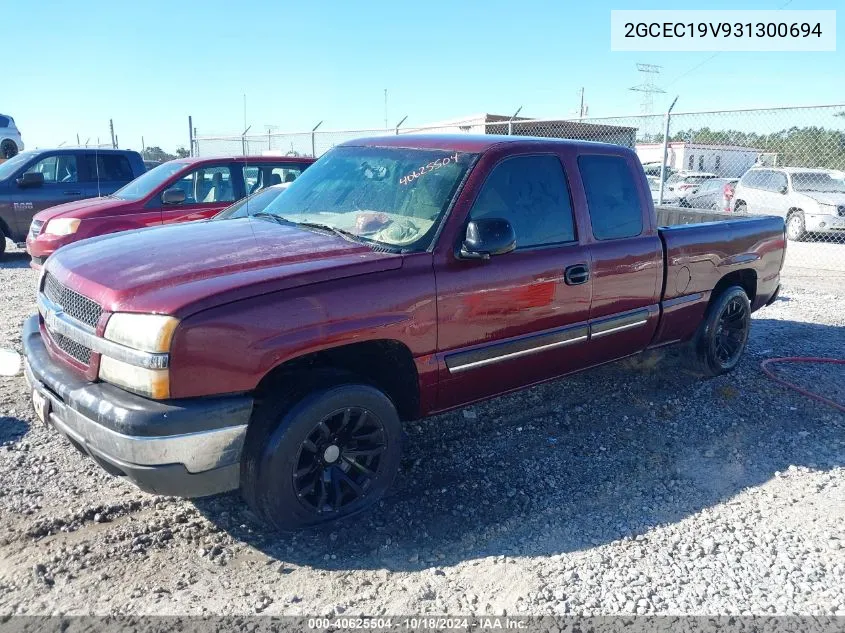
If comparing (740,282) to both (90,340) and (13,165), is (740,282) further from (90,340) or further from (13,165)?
(13,165)

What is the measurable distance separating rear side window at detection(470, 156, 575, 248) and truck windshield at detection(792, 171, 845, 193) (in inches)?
519

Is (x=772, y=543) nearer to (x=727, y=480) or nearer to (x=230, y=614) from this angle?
(x=727, y=480)

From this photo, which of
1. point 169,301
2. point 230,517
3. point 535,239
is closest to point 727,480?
point 535,239

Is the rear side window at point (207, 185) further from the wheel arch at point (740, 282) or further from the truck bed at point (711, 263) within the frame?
the wheel arch at point (740, 282)

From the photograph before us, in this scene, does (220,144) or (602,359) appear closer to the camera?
(602,359)

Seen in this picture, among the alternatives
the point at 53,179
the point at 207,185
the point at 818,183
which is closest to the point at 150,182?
the point at 207,185

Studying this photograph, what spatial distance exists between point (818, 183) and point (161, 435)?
52.0 ft

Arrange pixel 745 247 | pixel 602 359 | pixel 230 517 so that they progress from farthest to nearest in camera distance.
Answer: pixel 745 247
pixel 602 359
pixel 230 517

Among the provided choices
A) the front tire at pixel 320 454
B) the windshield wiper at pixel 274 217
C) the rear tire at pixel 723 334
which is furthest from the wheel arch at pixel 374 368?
the rear tire at pixel 723 334

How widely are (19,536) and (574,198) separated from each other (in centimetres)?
341

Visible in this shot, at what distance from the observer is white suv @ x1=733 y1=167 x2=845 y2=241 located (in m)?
14.1

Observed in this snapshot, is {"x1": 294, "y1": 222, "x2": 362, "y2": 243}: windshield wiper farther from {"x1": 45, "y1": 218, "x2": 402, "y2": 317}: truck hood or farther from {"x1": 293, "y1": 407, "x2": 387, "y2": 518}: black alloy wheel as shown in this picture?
{"x1": 293, "y1": 407, "x2": 387, "y2": 518}: black alloy wheel

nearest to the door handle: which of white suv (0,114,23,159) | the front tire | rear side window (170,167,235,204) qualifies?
the front tire

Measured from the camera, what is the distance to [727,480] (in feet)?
12.8
